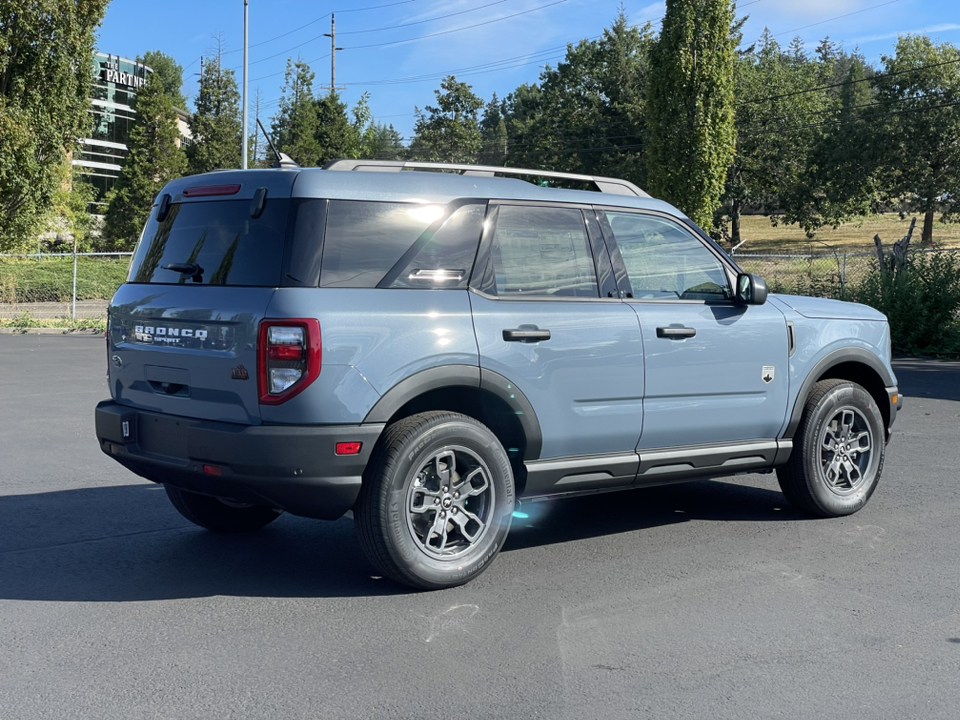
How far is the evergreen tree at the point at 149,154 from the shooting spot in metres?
46.4

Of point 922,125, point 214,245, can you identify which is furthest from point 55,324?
point 922,125

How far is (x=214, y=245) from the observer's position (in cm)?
520

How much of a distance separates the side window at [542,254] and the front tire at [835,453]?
1.84 meters

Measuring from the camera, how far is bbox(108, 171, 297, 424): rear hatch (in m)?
4.82

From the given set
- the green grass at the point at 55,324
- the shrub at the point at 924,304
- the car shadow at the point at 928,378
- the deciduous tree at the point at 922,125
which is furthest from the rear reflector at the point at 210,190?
the deciduous tree at the point at 922,125

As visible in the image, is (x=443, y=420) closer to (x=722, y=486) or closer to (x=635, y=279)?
(x=635, y=279)

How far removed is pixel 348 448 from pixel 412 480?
15.1 inches

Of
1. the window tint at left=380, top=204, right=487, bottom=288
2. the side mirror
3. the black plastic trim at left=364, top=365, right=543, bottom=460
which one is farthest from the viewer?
the side mirror

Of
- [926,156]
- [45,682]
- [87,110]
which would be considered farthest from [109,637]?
[926,156]

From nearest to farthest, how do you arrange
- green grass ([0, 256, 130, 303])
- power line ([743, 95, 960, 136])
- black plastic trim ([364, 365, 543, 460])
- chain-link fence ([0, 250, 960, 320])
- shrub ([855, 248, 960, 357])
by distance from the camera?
black plastic trim ([364, 365, 543, 460]) < shrub ([855, 248, 960, 357]) < chain-link fence ([0, 250, 960, 320]) < green grass ([0, 256, 130, 303]) < power line ([743, 95, 960, 136])

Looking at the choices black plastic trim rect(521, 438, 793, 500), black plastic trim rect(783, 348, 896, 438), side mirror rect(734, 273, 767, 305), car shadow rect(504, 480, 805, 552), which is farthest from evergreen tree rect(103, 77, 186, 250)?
black plastic trim rect(521, 438, 793, 500)

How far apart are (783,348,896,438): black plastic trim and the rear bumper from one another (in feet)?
9.41

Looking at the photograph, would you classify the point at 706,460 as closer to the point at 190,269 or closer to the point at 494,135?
the point at 190,269

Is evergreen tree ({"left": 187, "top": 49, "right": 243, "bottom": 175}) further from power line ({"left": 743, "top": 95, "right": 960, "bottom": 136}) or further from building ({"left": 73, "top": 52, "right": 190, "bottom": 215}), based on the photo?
power line ({"left": 743, "top": 95, "right": 960, "bottom": 136})
